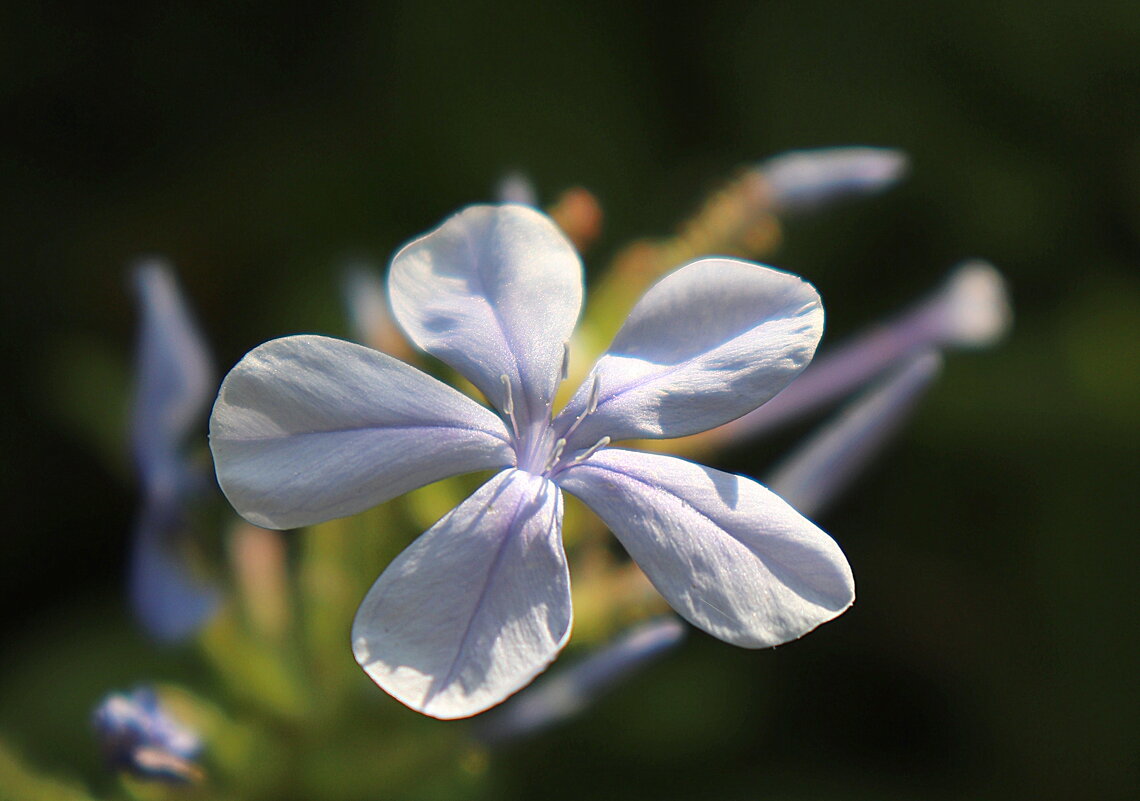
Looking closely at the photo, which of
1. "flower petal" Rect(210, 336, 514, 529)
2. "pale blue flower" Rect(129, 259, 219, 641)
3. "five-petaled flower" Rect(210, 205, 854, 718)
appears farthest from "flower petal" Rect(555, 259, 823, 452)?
"pale blue flower" Rect(129, 259, 219, 641)

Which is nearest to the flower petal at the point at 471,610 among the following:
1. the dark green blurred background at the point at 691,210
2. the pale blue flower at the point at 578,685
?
the pale blue flower at the point at 578,685

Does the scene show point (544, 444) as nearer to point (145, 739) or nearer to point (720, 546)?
point (720, 546)

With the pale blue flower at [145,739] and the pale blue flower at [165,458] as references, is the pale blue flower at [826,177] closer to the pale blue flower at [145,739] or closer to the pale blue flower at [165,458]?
the pale blue flower at [165,458]

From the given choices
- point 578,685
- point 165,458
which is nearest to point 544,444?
point 578,685

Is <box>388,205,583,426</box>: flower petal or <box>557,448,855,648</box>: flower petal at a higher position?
<box>388,205,583,426</box>: flower petal

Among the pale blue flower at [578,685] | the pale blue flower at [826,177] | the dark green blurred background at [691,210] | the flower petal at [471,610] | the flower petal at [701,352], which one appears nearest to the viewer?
the flower petal at [471,610]

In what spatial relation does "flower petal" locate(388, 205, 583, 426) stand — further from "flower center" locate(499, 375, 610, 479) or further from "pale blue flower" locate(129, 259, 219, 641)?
"pale blue flower" locate(129, 259, 219, 641)
